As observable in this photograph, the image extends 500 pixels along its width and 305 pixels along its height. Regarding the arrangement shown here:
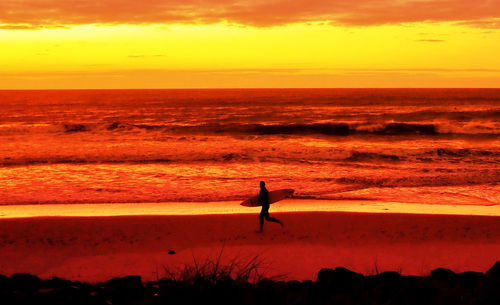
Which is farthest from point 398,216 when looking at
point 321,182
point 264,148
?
point 264,148

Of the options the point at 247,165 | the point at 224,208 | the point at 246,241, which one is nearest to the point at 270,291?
the point at 246,241

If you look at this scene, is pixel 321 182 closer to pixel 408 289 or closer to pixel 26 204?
pixel 26 204

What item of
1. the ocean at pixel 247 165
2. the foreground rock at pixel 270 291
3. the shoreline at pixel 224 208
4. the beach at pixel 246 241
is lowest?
the ocean at pixel 247 165

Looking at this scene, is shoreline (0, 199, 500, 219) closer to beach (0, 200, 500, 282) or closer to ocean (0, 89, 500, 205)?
beach (0, 200, 500, 282)

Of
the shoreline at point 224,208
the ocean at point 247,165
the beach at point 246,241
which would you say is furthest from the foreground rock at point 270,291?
the ocean at point 247,165

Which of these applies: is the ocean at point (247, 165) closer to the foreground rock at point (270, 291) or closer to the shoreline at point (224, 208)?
the shoreline at point (224, 208)

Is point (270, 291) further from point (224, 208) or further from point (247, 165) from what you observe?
point (247, 165)

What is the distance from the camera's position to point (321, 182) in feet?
72.2

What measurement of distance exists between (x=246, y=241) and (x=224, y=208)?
4.27m

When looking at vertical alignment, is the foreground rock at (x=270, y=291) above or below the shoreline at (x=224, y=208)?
above

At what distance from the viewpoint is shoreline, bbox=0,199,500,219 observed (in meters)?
15.3

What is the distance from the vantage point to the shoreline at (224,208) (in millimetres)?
15304

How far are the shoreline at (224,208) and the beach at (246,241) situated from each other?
9 cm

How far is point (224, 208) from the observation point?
53.0 feet
